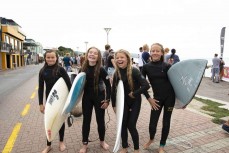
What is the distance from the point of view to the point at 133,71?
3.75m

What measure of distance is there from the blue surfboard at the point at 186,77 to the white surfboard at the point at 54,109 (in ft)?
5.83

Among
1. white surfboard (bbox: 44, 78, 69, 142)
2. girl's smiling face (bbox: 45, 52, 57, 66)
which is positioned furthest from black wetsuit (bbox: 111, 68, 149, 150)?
girl's smiling face (bbox: 45, 52, 57, 66)

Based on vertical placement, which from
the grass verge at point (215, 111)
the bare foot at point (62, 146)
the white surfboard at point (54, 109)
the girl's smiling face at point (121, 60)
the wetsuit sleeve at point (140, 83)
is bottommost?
the bare foot at point (62, 146)

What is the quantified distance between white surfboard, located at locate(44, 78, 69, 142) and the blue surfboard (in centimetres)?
178

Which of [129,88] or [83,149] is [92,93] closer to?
[129,88]

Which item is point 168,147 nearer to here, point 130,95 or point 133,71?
point 130,95

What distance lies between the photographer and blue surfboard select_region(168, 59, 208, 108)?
12.3 ft

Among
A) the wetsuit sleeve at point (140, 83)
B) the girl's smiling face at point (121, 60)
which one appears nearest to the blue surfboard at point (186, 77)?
the wetsuit sleeve at point (140, 83)

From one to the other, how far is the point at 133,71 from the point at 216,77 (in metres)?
12.8

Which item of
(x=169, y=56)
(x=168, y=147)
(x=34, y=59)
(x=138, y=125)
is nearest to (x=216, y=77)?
(x=169, y=56)

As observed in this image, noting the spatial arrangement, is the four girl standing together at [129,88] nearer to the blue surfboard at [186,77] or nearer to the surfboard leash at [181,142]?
the blue surfboard at [186,77]

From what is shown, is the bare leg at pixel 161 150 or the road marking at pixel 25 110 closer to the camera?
the bare leg at pixel 161 150

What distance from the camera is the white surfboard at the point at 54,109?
3.85 m

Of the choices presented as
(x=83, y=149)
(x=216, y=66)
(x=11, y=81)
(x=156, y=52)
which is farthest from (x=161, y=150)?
(x=11, y=81)
